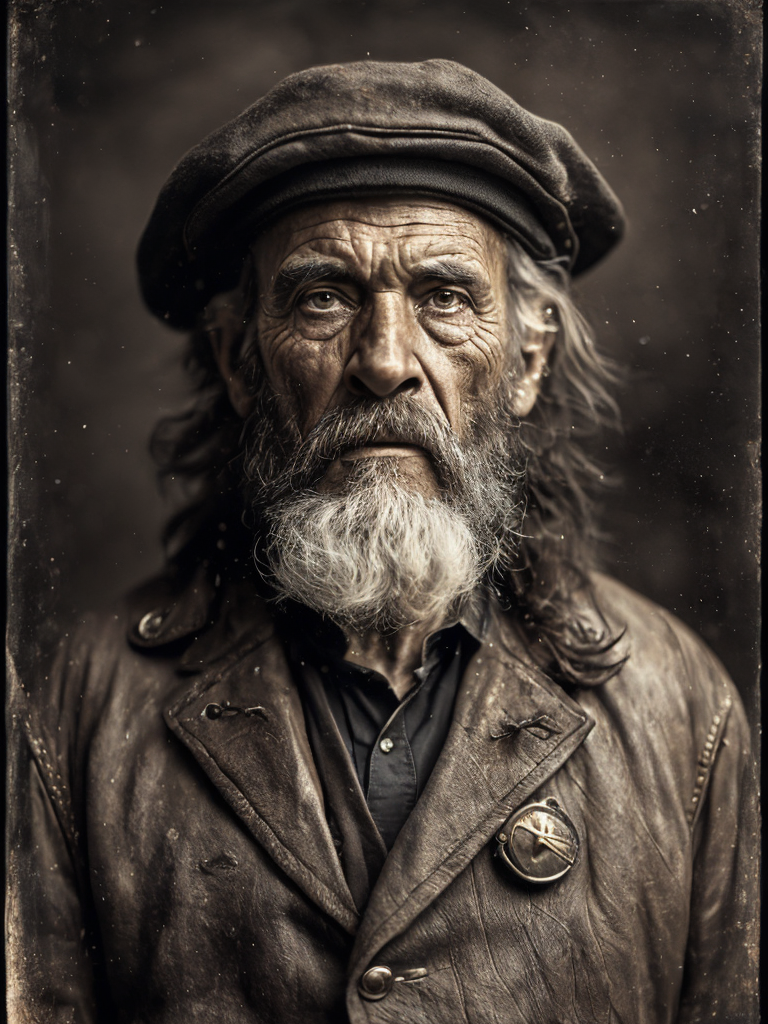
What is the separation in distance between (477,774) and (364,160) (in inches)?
37.0

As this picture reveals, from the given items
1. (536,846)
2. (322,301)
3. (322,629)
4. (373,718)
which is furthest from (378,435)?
(536,846)

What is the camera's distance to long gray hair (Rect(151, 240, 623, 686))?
4.83 feet

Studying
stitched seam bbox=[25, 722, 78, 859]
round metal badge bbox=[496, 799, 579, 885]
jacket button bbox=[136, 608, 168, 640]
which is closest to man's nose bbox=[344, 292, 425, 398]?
jacket button bbox=[136, 608, 168, 640]

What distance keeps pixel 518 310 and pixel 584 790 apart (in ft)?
2.61

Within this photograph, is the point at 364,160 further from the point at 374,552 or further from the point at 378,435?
the point at 374,552

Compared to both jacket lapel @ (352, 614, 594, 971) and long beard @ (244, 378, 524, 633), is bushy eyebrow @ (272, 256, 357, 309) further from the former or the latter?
jacket lapel @ (352, 614, 594, 971)

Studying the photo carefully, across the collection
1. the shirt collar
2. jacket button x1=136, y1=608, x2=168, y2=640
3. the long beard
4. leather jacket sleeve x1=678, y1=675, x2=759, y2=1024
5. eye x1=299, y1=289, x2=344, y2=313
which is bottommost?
leather jacket sleeve x1=678, y1=675, x2=759, y2=1024

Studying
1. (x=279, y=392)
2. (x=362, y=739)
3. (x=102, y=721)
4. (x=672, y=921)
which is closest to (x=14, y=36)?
(x=279, y=392)

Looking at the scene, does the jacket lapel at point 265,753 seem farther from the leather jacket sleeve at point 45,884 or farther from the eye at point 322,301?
the eye at point 322,301

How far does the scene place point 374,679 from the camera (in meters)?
1.38

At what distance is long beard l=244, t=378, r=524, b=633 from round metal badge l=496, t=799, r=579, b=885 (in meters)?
0.34

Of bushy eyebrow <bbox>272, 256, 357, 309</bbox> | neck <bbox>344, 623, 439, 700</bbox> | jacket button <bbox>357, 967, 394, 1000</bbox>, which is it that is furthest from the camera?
neck <bbox>344, 623, 439, 700</bbox>

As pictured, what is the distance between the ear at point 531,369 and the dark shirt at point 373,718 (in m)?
0.37

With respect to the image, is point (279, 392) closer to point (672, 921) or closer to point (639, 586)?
point (639, 586)
